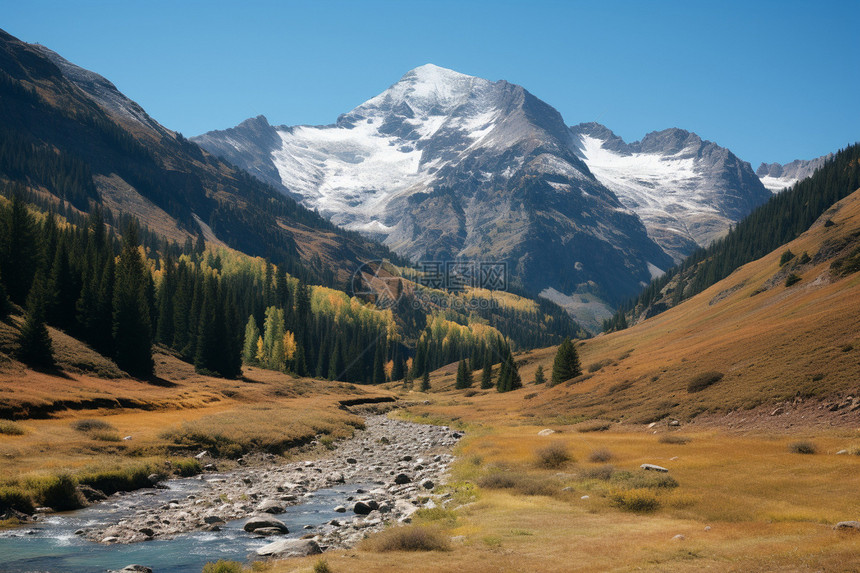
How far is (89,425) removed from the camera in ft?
144

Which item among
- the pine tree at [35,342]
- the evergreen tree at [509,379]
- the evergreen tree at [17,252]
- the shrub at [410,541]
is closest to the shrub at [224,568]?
the shrub at [410,541]

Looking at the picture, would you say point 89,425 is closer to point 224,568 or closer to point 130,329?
point 224,568

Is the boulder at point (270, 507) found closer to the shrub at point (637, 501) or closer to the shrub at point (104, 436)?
the shrub at point (637, 501)

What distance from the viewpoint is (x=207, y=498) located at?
29125mm

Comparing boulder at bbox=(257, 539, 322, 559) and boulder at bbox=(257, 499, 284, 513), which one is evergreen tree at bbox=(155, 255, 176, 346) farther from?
boulder at bbox=(257, 539, 322, 559)

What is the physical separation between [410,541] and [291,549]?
4626 millimetres

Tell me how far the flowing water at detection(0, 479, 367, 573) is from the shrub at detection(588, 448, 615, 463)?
59.8ft

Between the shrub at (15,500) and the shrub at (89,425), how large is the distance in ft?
65.7

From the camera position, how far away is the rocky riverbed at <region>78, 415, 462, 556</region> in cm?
2188

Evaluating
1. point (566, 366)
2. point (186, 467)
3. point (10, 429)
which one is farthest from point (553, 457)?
point (566, 366)

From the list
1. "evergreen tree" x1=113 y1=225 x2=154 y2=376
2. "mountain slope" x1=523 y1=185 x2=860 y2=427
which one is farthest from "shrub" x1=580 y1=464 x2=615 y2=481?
"evergreen tree" x1=113 y1=225 x2=154 y2=376

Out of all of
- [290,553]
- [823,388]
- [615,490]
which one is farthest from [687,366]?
[290,553]

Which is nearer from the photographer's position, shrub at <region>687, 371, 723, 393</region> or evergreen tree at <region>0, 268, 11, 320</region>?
shrub at <region>687, 371, 723, 393</region>

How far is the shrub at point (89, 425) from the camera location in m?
42.9
